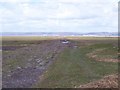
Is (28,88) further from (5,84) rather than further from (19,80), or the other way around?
(19,80)

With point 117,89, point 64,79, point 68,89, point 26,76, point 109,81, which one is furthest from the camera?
point 26,76

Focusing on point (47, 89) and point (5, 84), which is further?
point (5, 84)

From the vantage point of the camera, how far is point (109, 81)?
26.9 metres

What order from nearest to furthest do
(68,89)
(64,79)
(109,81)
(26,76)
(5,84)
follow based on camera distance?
(68,89), (109,81), (5,84), (64,79), (26,76)

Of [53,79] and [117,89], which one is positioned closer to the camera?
[117,89]

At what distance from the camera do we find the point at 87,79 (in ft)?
99.3

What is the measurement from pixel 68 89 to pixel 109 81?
3666 millimetres

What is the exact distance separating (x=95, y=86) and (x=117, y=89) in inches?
78.4

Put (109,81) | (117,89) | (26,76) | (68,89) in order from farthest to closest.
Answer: (26,76) < (109,81) < (68,89) < (117,89)

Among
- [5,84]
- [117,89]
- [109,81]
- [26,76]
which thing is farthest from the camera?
[26,76]

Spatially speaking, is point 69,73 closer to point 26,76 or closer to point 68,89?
point 26,76

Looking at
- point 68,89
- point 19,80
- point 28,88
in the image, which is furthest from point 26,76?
point 68,89

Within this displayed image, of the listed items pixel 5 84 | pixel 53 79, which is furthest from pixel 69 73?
pixel 5 84

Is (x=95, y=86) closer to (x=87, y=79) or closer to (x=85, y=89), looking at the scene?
(x=85, y=89)
